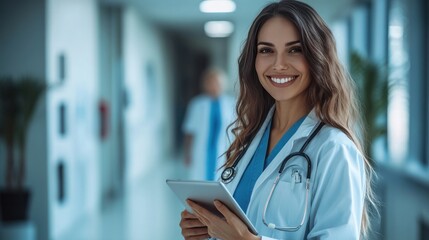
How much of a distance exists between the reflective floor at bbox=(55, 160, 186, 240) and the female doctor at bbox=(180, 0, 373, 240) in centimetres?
322

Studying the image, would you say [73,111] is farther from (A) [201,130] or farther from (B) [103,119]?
(A) [201,130]

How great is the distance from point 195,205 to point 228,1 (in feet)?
18.5

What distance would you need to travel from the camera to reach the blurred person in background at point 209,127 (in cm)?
441

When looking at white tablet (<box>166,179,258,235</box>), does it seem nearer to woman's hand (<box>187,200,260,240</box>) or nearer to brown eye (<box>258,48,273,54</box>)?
Result: woman's hand (<box>187,200,260,240</box>)

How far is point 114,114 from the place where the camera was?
7.12m

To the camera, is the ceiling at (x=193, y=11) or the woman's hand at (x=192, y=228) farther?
the ceiling at (x=193, y=11)

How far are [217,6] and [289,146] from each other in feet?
19.4

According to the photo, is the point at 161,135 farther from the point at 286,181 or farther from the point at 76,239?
the point at 286,181

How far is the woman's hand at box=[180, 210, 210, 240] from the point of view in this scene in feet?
4.80

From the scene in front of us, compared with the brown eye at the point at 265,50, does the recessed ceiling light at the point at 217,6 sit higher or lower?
higher

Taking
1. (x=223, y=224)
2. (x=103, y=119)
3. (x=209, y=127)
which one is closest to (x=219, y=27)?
(x=103, y=119)

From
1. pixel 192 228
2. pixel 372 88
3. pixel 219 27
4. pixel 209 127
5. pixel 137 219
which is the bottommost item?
pixel 137 219

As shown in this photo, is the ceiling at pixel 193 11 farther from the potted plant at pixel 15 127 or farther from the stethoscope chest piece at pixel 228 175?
the stethoscope chest piece at pixel 228 175

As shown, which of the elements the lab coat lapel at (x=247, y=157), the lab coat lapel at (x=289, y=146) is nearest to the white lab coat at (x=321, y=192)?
the lab coat lapel at (x=289, y=146)
